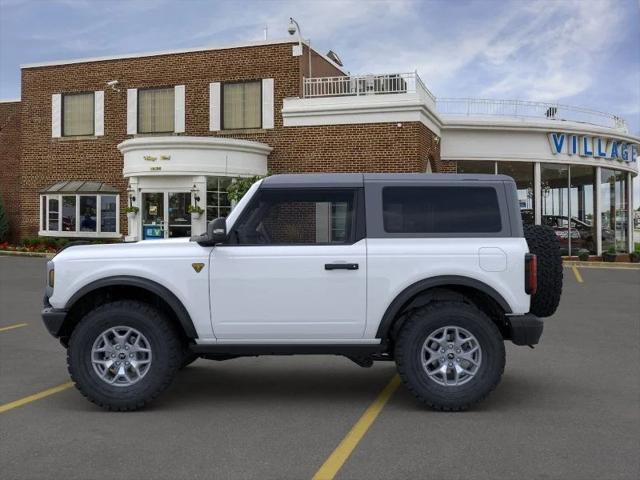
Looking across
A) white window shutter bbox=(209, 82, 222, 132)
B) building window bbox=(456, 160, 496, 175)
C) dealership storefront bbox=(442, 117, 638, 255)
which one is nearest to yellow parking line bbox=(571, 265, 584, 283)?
dealership storefront bbox=(442, 117, 638, 255)

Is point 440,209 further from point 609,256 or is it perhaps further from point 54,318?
point 609,256

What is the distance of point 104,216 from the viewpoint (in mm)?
26062

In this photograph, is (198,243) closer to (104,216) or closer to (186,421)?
(186,421)

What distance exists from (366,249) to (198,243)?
4.62ft

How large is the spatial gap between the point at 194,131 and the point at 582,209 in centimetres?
1576

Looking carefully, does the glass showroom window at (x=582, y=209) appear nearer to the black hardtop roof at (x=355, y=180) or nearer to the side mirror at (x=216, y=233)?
the black hardtop roof at (x=355, y=180)

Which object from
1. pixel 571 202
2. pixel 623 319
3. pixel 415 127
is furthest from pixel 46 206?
pixel 623 319

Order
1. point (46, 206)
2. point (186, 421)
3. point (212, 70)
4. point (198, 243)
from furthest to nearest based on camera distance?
point (46, 206) < point (212, 70) < point (198, 243) < point (186, 421)

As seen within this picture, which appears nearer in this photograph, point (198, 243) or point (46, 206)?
point (198, 243)

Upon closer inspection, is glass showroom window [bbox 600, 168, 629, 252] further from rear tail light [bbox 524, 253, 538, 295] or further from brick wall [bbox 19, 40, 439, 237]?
rear tail light [bbox 524, 253, 538, 295]

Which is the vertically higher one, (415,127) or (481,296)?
(415,127)

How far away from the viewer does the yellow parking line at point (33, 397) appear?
5785 mm

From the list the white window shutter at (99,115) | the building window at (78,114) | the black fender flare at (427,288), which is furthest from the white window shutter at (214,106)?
the black fender flare at (427,288)

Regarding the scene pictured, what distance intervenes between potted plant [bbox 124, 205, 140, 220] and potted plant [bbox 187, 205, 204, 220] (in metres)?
2.01
